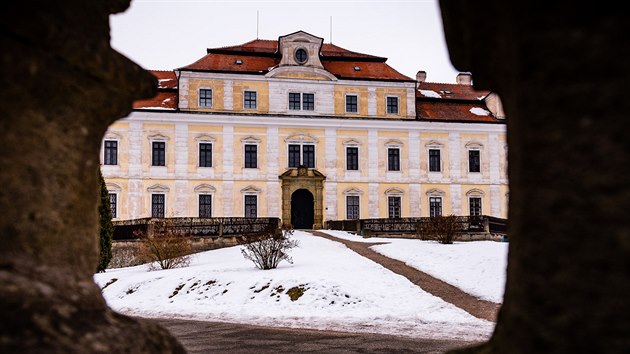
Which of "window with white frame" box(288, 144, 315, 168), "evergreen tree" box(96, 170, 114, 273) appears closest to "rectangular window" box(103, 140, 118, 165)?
"window with white frame" box(288, 144, 315, 168)

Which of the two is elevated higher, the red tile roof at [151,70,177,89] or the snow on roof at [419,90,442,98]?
the red tile roof at [151,70,177,89]

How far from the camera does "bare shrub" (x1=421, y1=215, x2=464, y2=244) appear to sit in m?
21.2

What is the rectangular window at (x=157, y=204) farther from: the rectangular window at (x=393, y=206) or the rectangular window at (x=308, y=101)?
the rectangular window at (x=393, y=206)

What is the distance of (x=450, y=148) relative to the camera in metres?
38.5

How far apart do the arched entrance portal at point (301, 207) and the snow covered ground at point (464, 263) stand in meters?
17.1

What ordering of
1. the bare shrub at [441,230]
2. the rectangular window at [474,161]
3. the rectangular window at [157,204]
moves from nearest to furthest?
the bare shrub at [441,230]
the rectangular window at [157,204]
the rectangular window at [474,161]

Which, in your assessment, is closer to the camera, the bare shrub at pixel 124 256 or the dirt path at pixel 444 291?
the dirt path at pixel 444 291

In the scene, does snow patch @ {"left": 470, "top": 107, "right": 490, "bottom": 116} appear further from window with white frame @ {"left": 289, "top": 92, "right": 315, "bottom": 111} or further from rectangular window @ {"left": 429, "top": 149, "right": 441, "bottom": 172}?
window with white frame @ {"left": 289, "top": 92, "right": 315, "bottom": 111}

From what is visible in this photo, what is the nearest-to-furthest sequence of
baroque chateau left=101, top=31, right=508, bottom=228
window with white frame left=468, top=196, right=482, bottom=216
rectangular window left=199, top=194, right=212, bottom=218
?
baroque chateau left=101, top=31, right=508, bottom=228
rectangular window left=199, top=194, right=212, bottom=218
window with white frame left=468, top=196, right=482, bottom=216

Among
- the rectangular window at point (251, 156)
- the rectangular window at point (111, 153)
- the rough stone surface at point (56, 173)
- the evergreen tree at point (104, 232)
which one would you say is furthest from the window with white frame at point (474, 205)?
the rough stone surface at point (56, 173)

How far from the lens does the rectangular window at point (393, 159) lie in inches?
1487

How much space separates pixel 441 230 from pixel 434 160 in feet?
57.0

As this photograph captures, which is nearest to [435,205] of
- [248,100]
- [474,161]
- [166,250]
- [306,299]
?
[474,161]

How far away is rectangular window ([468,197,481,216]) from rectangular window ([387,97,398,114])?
701 centimetres
